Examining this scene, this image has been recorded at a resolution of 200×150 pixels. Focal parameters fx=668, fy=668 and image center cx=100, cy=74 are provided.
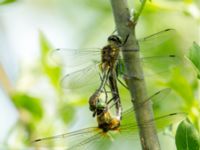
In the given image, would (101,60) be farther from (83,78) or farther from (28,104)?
(28,104)

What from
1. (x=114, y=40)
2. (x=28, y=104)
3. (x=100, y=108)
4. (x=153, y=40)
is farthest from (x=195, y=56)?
(x=28, y=104)

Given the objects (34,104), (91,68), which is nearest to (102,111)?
(91,68)

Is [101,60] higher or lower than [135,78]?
higher

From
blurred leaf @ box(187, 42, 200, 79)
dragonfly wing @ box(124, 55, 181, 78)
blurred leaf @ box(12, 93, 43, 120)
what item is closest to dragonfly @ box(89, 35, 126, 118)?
dragonfly wing @ box(124, 55, 181, 78)

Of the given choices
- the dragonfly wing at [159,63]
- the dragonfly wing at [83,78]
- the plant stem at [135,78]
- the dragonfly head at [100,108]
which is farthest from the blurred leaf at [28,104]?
the plant stem at [135,78]

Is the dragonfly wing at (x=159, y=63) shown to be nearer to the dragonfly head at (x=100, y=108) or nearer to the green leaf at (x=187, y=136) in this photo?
the dragonfly head at (x=100, y=108)

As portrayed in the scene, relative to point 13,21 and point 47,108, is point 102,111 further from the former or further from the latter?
point 13,21
